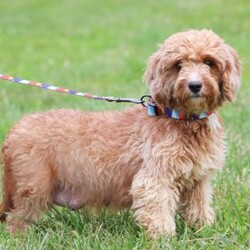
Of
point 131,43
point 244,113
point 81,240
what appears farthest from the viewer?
point 131,43

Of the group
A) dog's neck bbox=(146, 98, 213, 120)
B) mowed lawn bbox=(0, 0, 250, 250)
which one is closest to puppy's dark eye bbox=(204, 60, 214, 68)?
dog's neck bbox=(146, 98, 213, 120)

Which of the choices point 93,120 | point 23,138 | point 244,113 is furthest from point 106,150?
point 244,113

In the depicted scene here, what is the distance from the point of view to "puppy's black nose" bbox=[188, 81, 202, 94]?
17.9 feet

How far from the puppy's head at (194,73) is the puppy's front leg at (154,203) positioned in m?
0.53

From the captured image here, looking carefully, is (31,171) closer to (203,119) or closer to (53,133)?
(53,133)

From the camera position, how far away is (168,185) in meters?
5.73

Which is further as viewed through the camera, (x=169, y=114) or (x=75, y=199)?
(x=75, y=199)

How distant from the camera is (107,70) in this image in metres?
13.5

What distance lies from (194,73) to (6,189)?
6.04 ft

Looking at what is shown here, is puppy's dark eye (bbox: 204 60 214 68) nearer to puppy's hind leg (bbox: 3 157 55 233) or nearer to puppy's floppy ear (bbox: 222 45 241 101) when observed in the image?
puppy's floppy ear (bbox: 222 45 241 101)

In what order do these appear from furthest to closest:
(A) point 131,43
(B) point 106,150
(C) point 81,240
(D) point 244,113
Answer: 1. (A) point 131,43
2. (D) point 244,113
3. (B) point 106,150
4. (C) point 81,240

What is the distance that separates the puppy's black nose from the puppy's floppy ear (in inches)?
10.7

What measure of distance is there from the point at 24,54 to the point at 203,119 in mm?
10959

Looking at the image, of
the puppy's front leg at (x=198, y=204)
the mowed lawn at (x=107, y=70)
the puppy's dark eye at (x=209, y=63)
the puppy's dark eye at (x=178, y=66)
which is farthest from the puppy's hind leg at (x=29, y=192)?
the puppy's dark eye at (x=209, y=63)
